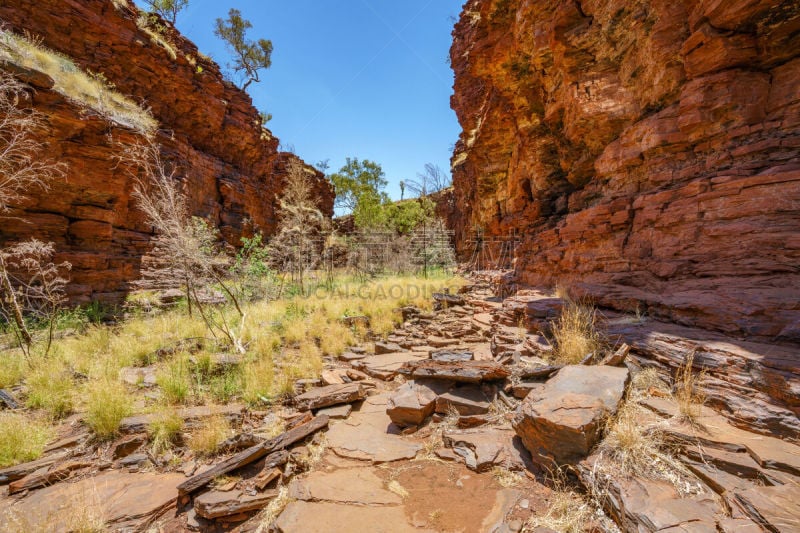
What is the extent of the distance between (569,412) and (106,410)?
5.13 meters

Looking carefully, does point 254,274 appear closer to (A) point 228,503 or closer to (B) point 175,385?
(B) point 175,385

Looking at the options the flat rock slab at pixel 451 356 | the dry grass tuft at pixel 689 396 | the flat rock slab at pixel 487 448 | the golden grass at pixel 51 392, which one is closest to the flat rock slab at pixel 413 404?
the flat rock slab at pixel 487 448

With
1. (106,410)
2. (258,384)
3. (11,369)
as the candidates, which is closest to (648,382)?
(258,384)

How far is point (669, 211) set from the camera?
550 centimetres

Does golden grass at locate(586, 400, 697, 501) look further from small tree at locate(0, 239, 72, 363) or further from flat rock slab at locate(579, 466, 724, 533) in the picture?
small tree at locate(0, 239, 72, 363)

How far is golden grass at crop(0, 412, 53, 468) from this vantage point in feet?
10.0

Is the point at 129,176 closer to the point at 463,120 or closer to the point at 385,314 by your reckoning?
the point at 385,314

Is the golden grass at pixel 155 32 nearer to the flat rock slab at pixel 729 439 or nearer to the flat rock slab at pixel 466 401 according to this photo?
the flat rock slab at pixel 466 401

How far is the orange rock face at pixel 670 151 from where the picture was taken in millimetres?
4070

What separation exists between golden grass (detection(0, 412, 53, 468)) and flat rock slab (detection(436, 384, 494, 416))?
14.8 ft

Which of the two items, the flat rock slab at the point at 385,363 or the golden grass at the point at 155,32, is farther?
the golden grass at the point at 155,32

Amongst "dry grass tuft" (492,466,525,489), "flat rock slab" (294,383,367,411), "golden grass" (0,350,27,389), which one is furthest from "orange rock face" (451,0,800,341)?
"golden grass" (0,350,27,389)

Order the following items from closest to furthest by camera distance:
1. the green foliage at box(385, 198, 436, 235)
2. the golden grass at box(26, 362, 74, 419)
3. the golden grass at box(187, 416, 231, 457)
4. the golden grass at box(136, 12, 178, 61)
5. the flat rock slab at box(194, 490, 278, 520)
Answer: the flat rock slab at box(194, 490, 278, 520), the golden grass at box(187, 416, 231, 457), the golden grass at box(26, 362, 74, 419), the golden grass at box(136, 12, 178, 61), the green foliage at box(385, 198, 436, 235)

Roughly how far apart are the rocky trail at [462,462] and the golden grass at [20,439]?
0.46 feet
